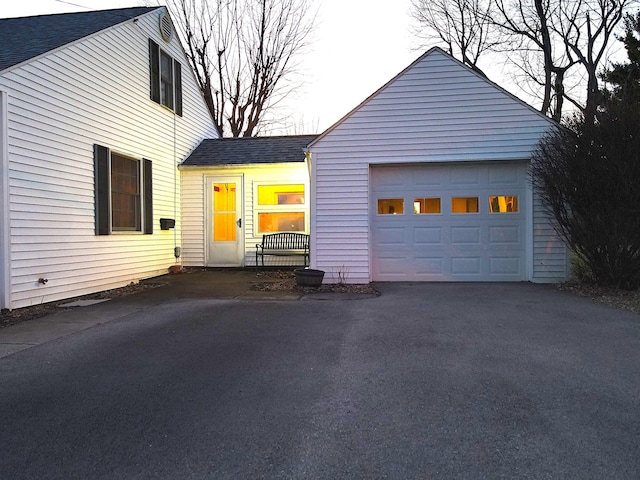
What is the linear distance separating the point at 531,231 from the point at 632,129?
2.36 m

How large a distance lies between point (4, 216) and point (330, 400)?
18.3 feet

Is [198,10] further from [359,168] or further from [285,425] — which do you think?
[285,425]

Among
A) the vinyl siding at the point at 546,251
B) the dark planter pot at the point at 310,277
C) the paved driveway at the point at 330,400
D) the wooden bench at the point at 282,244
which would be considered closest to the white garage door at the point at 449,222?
the vinyl siding at the point at 546,251

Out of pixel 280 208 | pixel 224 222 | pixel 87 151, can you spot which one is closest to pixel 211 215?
pixel 224 222

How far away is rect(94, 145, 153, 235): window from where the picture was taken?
7.96 metres

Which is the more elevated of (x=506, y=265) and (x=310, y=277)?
(x=506, y=265)

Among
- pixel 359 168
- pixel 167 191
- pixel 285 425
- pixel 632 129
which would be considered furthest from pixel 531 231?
pixel 167 191

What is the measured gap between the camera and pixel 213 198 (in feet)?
36.7

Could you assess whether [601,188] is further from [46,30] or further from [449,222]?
[46,30]

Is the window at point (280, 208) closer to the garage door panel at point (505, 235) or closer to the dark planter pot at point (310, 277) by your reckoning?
the dark planter pot at point (310, 277)

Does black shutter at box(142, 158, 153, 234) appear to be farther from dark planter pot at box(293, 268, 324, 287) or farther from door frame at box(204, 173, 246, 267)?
dark planter pot at box(293, 268, 324, 287)

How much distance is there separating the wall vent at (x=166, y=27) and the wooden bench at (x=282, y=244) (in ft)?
17.8

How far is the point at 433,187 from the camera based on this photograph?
27.8 feet

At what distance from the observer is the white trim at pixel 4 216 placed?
19.6 feet
